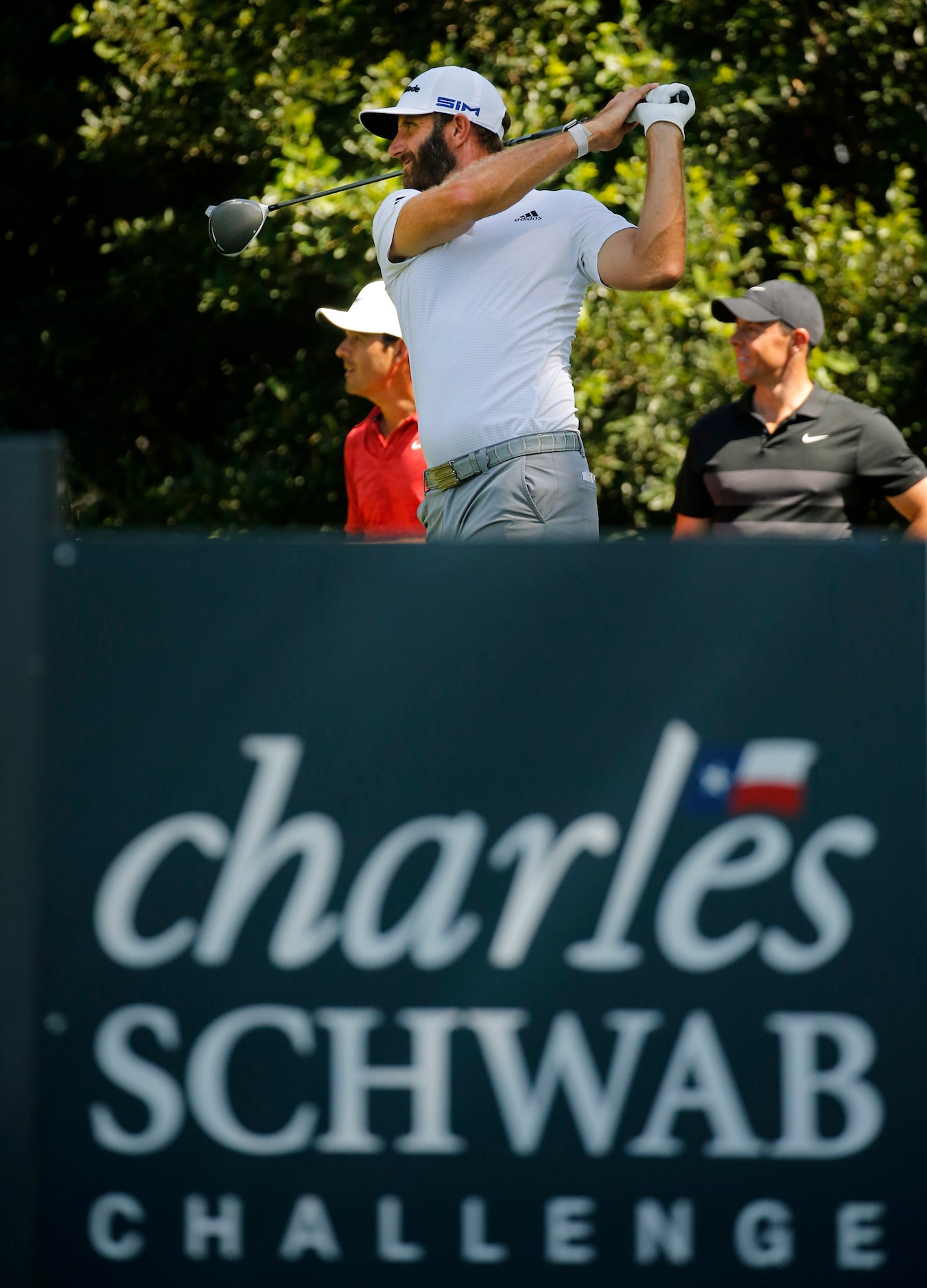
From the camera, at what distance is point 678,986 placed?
6.37 ft

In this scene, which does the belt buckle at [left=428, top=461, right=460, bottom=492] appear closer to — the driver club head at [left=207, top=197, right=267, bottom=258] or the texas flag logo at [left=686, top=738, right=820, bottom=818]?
the texas flag logo at [left=686, top=738, right=820, bottom=818]

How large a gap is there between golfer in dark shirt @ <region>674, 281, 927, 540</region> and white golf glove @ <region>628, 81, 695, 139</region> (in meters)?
1.31

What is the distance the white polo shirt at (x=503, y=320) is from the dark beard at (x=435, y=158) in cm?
18

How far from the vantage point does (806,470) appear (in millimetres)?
4590

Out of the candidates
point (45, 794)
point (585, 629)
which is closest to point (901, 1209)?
point (585, 629)

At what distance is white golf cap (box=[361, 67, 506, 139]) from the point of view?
3.49 meters

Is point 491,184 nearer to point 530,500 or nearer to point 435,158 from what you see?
point 435,158

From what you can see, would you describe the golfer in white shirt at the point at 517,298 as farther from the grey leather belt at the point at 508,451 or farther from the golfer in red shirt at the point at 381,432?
the golfer in red shirt at the point at 381,432

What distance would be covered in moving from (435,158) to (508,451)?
0.71 meters

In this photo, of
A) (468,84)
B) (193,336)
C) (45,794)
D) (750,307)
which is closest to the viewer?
(45,794)

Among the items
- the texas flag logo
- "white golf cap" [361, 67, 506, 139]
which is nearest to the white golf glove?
"white golf cap" [361, 67, 506, 139]

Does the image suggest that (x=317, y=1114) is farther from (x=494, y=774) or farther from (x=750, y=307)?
(x=750, y=307)

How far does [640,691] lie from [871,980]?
0.42 meters

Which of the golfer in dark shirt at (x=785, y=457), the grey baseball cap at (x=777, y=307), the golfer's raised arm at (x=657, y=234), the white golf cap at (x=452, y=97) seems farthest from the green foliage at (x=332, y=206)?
the golfer's raised arm at (x=657, y=234)
